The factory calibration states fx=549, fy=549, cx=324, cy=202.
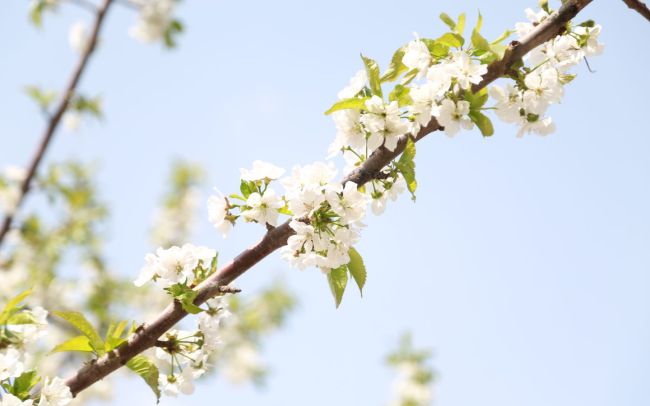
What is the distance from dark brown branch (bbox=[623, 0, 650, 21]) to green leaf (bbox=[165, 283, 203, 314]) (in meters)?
1.57

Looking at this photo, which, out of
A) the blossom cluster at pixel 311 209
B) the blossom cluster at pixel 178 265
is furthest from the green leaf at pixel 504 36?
the blossom cluster at pixel 178 265

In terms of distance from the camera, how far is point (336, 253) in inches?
66.2

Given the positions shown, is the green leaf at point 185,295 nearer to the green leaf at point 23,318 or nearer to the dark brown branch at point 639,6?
the green leaf at point 23,318

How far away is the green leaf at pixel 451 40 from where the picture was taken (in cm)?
174

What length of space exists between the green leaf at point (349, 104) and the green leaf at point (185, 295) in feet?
2.26

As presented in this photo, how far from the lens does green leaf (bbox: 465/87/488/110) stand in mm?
1725

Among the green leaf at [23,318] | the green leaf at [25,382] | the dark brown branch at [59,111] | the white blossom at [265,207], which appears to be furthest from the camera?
the dark brown branch at [59,111]

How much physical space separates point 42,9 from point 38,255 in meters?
3.17

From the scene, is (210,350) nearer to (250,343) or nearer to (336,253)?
(336,253)

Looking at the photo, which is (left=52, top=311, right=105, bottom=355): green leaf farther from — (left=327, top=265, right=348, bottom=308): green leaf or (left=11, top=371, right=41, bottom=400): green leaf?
(left=327, top=265, right=348, bottom=308): green leaf

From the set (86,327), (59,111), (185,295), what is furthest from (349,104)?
(59,111)

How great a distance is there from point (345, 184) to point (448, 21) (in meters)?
→ 0.64

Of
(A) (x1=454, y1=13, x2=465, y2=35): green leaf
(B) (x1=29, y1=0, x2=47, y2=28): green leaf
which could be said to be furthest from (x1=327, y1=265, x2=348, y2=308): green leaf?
(B) (x1=29, y1=0, x2=47, y2=28): green leaf

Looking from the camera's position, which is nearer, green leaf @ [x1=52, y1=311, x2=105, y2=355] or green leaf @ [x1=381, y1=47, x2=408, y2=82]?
green leaf @ [x1=52, y1=311, x2=105, y2=355]
